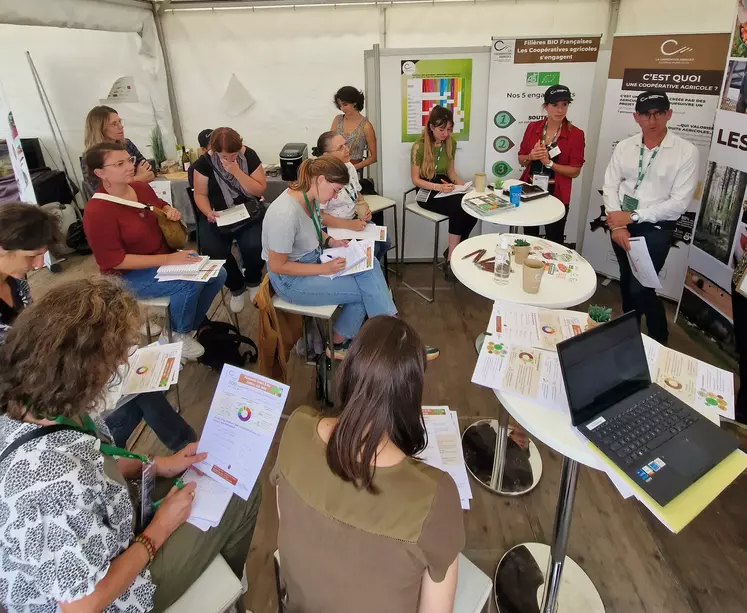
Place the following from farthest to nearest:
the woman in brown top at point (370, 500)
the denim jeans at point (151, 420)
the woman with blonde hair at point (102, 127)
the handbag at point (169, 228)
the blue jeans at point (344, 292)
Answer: the woman with blonde hair at point (102, 127), the handbag at point (169, 228), the blue jeans at point (344, 292), the denim jeans at point (151, 420), the woman in brown top at point (370, 500)

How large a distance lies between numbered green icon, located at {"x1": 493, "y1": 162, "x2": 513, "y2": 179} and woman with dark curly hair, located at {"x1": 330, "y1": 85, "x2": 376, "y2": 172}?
37.6 inches

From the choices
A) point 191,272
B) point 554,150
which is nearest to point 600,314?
point 191,272

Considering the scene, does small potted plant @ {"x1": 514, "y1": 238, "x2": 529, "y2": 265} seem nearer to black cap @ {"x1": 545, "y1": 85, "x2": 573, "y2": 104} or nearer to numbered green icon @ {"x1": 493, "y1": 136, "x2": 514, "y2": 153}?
black cap @ {"x1": 545, "y1": 85, "x2": 573, "y2": 104}

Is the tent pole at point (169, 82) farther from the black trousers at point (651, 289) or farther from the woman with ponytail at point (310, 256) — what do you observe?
the black trousers at point (651, 289)

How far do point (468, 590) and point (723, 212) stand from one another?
267 centimetres

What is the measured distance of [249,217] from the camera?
3336mm

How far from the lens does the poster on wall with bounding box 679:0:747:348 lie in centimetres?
264

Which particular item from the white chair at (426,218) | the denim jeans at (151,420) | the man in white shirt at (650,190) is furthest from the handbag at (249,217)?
the man in white shirt at (650,190)

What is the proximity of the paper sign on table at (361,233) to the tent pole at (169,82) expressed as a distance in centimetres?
301

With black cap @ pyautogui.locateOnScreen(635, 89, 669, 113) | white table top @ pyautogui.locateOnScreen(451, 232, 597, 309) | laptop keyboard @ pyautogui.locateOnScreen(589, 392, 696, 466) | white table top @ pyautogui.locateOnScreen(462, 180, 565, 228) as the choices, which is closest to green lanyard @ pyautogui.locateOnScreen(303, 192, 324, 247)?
white table top @ pyautogui.locateOnScreen(451, 232, 597, 309)

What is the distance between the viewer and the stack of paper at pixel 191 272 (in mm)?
2480

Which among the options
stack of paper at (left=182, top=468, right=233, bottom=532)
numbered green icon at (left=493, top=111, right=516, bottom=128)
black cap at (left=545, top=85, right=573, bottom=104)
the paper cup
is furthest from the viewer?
numbered green icon at (left=493, top=111, right=516, bottom=128)

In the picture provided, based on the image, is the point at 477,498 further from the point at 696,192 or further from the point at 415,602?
the point at 696,192

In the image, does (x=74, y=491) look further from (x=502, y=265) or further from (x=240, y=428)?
(x=502, y=265)
